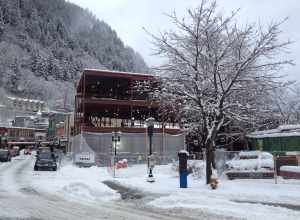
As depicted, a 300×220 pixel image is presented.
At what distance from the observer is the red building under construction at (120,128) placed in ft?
142

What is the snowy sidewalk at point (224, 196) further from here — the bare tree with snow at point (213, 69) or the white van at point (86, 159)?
the white van at point (86, 159)

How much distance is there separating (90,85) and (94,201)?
4000cm

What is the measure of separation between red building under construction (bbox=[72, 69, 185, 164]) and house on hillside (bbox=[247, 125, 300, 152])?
33.4 feet

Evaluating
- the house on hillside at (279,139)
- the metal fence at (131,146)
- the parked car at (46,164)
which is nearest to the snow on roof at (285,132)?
the house on hillside at (279,139)

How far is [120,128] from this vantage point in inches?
1820

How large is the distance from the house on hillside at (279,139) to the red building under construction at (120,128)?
33.4 feet

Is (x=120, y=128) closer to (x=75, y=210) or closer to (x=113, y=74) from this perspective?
(x=113, y=74)

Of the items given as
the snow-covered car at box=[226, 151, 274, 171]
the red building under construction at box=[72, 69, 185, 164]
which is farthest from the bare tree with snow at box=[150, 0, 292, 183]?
the red building under construction at box=[72, 69, 185, 164]

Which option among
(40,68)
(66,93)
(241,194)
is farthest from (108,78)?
(40,68)

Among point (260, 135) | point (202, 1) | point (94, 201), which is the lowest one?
point (94, 201)

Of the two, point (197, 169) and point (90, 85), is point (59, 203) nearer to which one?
point (197, 169)

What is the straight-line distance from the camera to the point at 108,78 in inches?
2012

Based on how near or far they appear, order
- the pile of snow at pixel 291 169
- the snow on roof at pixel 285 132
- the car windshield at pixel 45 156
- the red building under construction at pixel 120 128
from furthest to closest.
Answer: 1. the red building under construction at pixel 120 128
2. the car windshield at pixel 45 156
3. the snow on roof at pixel 285 132
4. the pile of snow at pixel 291 169

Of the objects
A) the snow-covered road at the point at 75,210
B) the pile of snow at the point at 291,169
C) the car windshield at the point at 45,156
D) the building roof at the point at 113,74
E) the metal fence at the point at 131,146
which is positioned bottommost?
the snow-covered road at the point at 75,210
